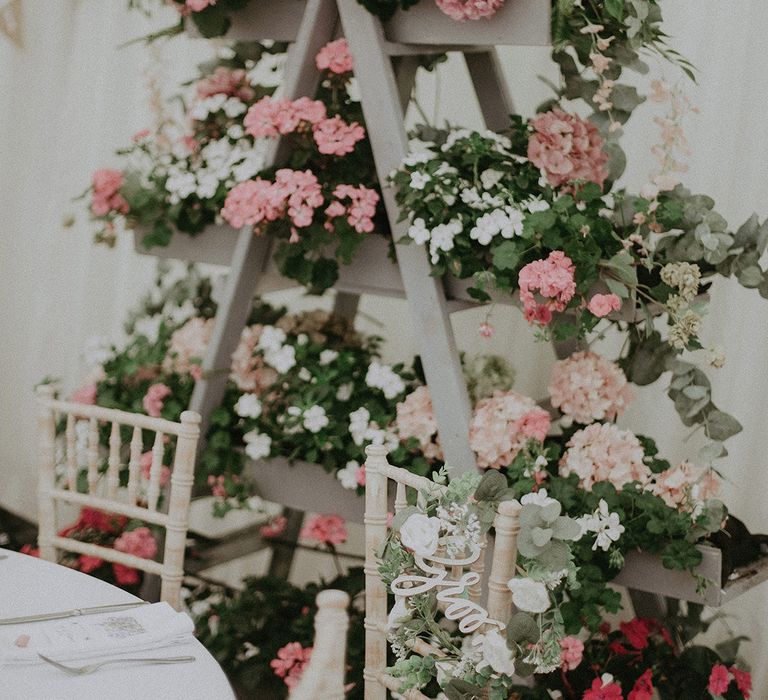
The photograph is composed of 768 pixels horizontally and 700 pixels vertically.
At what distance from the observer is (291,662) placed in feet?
7.30

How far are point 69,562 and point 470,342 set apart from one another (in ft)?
3.94

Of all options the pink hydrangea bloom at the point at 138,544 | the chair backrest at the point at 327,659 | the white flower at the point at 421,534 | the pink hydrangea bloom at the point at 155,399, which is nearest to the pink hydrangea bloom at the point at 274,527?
the pink hydrangea bloom at the point at 138,544

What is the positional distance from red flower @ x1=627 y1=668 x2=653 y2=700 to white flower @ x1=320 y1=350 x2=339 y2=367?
3.09ft

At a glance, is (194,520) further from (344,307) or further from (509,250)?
(509,250)

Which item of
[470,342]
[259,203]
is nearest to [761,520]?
[470,342]

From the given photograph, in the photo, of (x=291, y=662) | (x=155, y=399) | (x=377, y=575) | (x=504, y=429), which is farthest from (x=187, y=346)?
(x=377, y=575)

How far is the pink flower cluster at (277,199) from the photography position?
6.70ft

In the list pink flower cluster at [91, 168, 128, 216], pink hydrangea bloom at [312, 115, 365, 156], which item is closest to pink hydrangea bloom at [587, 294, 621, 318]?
pink hydrangea bloom at [312, 115, 365, 156]

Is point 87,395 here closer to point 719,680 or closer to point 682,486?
point 682,486

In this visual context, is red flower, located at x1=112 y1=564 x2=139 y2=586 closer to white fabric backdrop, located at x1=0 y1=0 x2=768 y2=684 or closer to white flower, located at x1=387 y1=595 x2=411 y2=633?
white fabric backdrop, located at x1=0 y1=0 x2=768 y2=684

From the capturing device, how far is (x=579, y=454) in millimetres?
1955

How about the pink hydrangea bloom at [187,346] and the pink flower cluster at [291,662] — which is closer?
the pink flower cluster at [291,662]

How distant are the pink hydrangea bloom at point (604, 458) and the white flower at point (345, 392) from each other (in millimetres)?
519

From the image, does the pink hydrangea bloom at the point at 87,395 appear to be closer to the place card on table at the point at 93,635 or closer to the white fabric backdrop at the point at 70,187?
the white fabric backdrop at the point at 70,187
